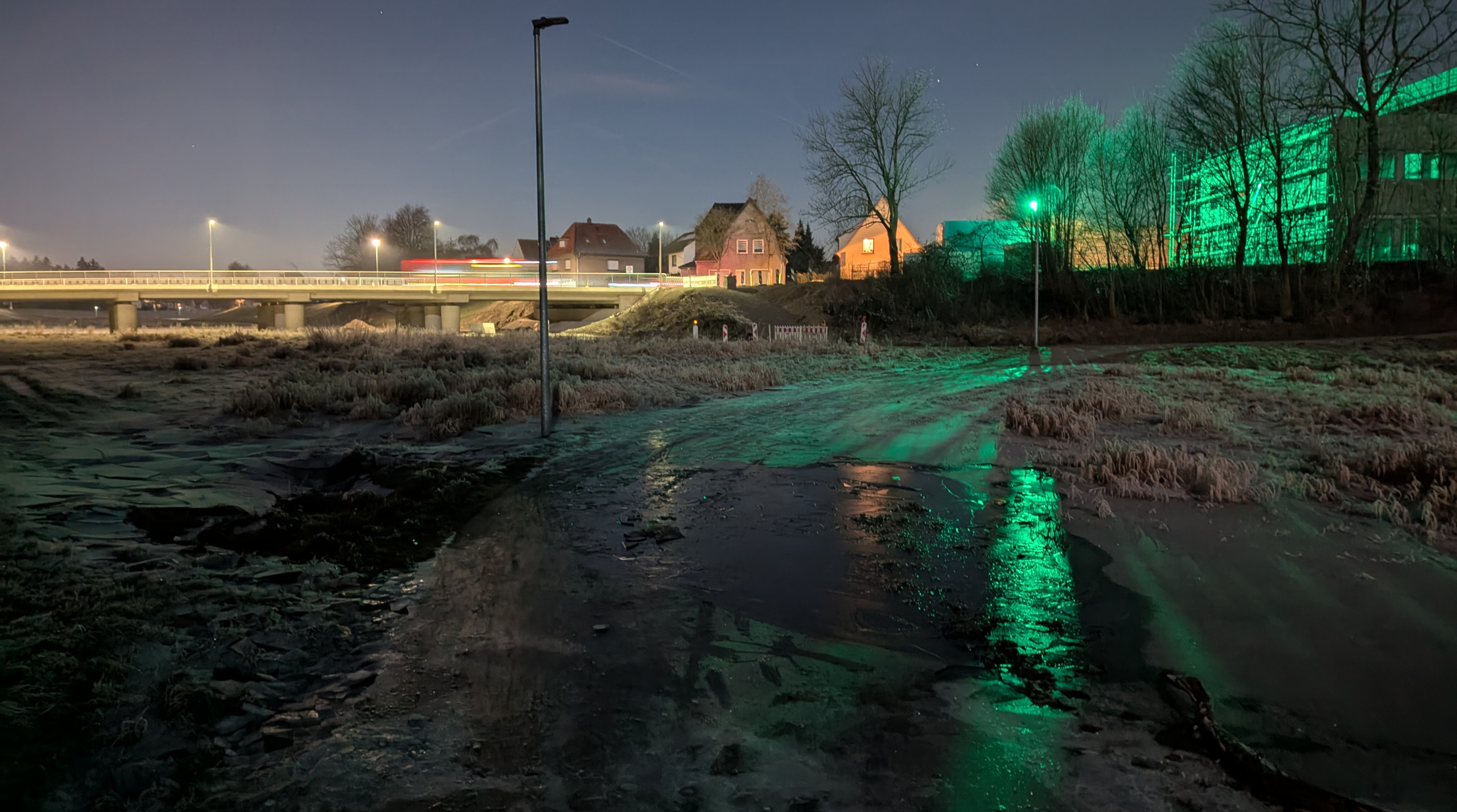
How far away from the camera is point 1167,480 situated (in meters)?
9.02

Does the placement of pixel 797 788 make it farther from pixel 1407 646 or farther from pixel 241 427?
pixel 241 427

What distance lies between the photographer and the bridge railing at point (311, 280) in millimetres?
54312

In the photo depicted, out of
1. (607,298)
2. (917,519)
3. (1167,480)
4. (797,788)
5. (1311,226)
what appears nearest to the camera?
(797,788)

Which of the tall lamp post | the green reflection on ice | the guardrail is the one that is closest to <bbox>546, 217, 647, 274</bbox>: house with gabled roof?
the guardrail

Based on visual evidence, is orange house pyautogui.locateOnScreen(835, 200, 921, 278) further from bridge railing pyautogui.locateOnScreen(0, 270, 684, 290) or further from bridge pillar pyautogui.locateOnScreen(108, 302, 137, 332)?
bridge pillar pyautogui.locateOnScreen(108, 302, 137, 332)

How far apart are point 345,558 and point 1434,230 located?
43148mm

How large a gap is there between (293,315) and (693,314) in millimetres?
30616

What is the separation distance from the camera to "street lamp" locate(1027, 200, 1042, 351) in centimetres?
3503

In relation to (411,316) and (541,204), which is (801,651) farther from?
(411,316)

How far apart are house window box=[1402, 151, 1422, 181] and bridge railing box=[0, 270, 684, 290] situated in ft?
127

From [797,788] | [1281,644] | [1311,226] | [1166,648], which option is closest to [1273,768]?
[1166,648]

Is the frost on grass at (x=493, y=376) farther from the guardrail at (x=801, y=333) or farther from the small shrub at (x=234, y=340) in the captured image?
the small shrub at (x=234, y=340)

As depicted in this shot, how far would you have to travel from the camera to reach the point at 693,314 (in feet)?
149

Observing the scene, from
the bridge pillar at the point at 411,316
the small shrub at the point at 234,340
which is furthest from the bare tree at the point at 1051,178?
the bridge pillar at the point at 411,316
